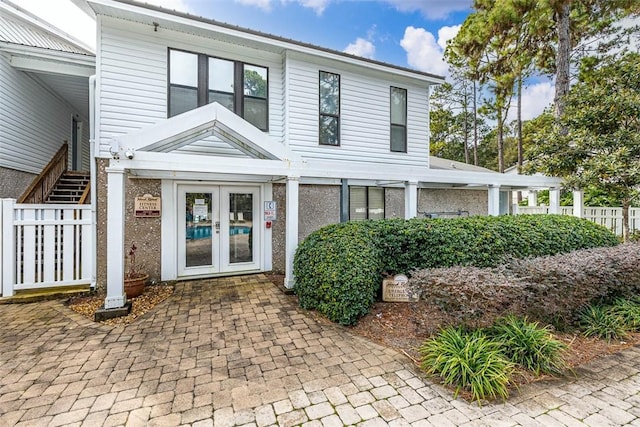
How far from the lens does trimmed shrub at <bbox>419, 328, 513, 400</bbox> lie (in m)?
2.79

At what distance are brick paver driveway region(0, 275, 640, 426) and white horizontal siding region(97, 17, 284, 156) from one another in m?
3.86

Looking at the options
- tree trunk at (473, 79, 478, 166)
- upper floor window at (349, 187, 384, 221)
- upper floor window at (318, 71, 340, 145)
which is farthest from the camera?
tree trunk at (473, 79, 478, 166)

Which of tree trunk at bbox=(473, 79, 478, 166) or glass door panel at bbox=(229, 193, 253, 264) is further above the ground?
tree trunk at bbox=(473, 79, 478, 166)

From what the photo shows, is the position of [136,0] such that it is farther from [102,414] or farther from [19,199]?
[102,414]

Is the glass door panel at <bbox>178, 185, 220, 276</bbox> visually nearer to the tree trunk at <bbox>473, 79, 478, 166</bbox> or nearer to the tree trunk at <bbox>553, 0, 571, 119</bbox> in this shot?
the tree trunk at <bbox>553, 0, 571, 119</bbox>

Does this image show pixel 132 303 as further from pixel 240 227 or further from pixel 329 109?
pixel 329 109

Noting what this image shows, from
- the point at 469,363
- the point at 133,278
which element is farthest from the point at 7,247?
the point at 469,363

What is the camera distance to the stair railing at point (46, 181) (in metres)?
6.67

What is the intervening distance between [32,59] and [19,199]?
10.1 ft

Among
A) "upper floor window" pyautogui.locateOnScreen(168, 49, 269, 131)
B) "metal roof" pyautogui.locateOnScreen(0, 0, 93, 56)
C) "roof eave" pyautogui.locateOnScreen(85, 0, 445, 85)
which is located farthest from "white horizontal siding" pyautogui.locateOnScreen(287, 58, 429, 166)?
"metal roof" pyautogui.locateOnScreen(0, 0, 93, 56)

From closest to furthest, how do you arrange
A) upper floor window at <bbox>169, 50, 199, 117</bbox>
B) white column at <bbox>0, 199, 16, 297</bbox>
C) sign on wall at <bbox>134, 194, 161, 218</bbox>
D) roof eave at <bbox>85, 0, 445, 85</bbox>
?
1. white column at <bbox>0, 199, 16, 297</bbox>
2. roof eave at <bbox>85, 0, 445, 85</bbox>
3. sign on wall at <bbox>134, 194, 161, 218</bbox>
4. upper floor window at <bbox>169, 50, 199, 117</bbox>

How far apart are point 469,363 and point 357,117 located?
6.61 m

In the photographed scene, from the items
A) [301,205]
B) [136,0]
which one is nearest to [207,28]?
[136,0]

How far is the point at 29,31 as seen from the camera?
8.09 m
